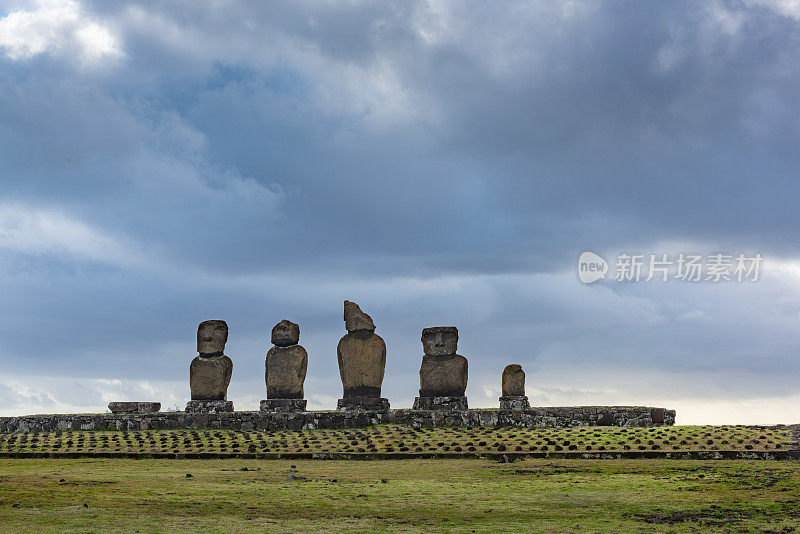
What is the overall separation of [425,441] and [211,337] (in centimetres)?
1257

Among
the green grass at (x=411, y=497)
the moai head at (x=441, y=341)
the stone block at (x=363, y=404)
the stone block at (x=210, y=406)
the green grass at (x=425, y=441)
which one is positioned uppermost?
the moai head at (x=441, y=341)

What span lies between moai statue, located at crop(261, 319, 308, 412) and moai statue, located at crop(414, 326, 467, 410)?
4.52m

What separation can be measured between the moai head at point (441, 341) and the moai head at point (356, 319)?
219 cm

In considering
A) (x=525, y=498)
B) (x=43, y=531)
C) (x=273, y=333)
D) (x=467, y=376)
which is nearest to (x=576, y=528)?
(x=525, y=498)

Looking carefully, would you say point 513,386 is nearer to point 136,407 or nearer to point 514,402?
point 514,402

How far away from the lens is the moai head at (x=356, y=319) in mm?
31016

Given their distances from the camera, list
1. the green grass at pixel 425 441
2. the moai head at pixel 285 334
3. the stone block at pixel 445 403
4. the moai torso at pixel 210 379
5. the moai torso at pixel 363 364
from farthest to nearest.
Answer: the moai torso at pixel 210 379
the moai head at pixel 285 334
the moai torso at pixel 363 364
the stone block at pixel 445 403
the green grass at pixel 425 441

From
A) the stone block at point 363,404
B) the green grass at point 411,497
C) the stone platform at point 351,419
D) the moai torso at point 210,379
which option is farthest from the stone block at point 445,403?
the green grass at point 411,497

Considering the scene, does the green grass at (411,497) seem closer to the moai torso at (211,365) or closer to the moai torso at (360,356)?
the moai torso at (360,356)

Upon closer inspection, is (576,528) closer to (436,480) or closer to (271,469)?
(436,480)

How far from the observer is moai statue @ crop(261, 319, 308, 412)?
103ft

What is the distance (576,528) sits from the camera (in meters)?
11.9

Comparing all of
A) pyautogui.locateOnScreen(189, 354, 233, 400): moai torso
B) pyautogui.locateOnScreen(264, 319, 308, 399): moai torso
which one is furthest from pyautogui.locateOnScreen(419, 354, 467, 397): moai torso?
pyautogui.locateOnScreen(189, 354, 233, 400): moai torso

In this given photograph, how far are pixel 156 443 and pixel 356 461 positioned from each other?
716 centimetres
